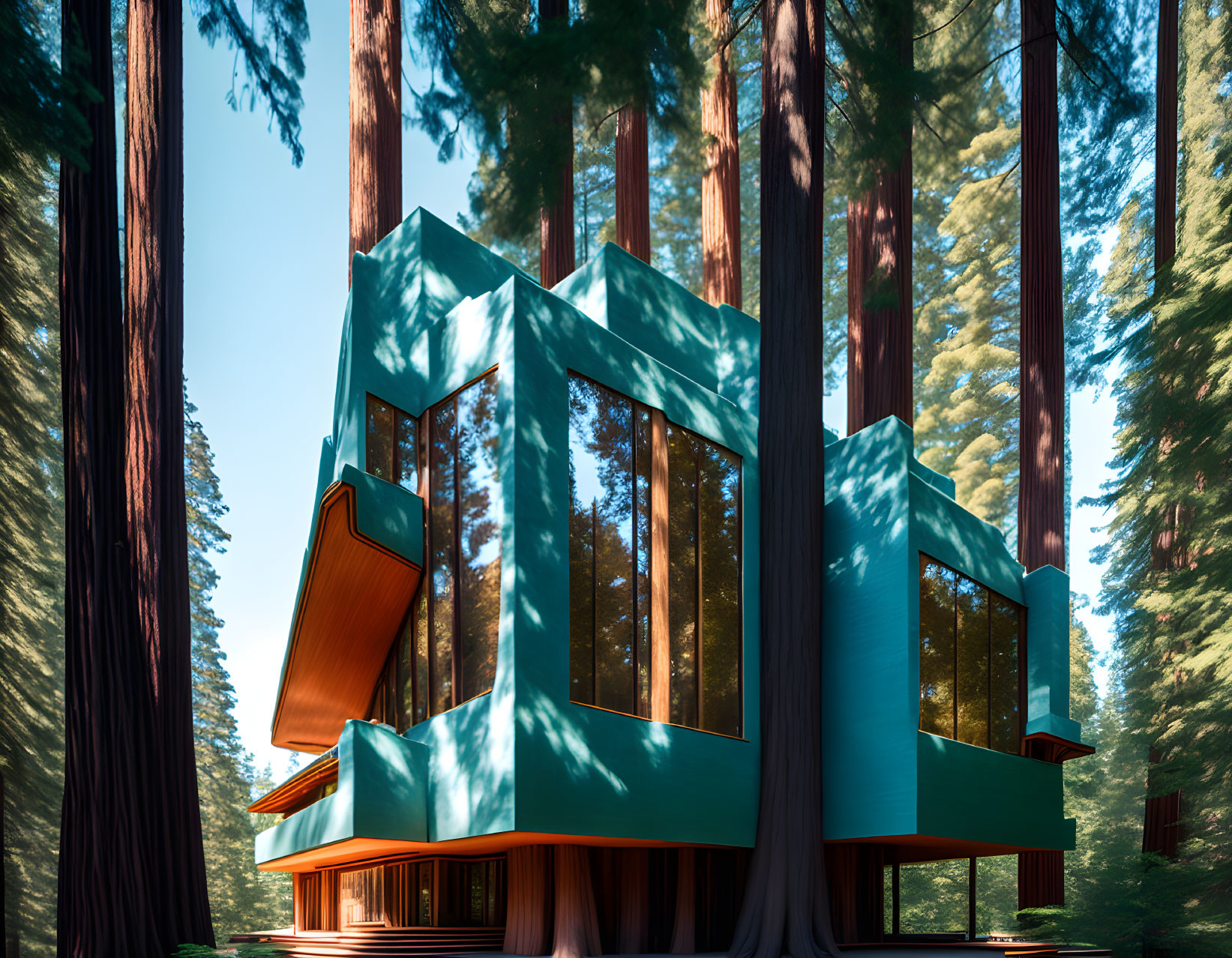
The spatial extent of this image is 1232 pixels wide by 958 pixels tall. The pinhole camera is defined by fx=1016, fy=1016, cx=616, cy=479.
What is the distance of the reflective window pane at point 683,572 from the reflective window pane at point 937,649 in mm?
3109

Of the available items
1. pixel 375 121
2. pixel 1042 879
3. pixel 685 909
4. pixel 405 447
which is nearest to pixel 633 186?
pixel 375 121

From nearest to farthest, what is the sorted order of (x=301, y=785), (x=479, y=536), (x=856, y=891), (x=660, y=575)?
(x=479, y=536) → (x=660, y=575) → (x=301, y=785) → (x=856, y=891)

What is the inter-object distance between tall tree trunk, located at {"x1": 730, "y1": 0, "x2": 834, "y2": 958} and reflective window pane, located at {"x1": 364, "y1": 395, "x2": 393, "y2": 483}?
15.7 feet

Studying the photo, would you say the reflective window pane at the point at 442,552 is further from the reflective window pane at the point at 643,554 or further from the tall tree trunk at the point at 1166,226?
the tall tree trunk at the point at 1166,226

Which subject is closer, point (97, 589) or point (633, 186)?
point (97, 589)

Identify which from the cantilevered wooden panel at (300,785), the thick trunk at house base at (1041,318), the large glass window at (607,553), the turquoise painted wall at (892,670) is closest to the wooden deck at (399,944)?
the cantilevered wooden panel at (300,785)

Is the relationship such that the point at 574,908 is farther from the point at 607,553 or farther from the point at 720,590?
the point at 720,590

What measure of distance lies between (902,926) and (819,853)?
20.9m

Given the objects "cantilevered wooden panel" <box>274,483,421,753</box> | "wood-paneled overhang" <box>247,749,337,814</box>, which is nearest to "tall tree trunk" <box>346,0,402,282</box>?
"cantilevered wooden panel" <box>274,483,421,753</box>

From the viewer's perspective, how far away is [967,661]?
46.1ft

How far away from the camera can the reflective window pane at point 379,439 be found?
12742mm

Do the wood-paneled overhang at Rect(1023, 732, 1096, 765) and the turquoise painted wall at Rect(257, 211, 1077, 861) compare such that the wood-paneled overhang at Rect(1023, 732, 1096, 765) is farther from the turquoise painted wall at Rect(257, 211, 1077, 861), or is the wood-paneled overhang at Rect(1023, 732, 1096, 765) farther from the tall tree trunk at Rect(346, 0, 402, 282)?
the tall tree trunk at Rect(346, 0, 402, 282)

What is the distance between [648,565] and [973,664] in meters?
5.31

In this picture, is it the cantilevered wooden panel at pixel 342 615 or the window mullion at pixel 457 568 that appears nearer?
the window mullion at pixel 457 568
